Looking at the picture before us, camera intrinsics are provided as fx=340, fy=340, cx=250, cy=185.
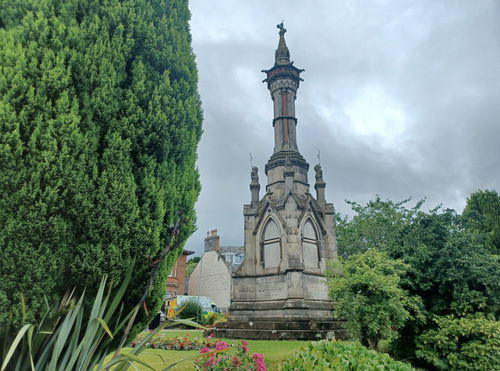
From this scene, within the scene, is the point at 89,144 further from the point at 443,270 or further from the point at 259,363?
the point at 443,270

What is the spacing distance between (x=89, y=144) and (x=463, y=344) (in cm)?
1197

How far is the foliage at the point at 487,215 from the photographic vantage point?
84.9 feet

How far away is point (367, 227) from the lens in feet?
90.9

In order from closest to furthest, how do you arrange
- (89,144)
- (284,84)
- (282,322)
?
(89,144), (282,322), (284,84)

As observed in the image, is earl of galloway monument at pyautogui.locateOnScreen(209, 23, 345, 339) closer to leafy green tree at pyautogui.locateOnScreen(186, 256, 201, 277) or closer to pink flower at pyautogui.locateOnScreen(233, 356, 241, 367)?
pink flower at pyautogui.locateOnScreen(233, 356, 241, 367)

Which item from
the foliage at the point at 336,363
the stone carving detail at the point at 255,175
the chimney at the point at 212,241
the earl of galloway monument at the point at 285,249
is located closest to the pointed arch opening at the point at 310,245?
the earl of galloway monument at the point at 285,249

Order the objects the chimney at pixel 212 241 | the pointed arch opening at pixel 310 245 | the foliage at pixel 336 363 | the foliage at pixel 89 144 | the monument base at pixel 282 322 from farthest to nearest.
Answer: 1. the chimney at pixel 212 241
2. the pointed arch opening at pixel 310 245
3. the monument base at pixel 282 322
4. the foliage at pixel 336 363
5. the foliage at pixel 89 144

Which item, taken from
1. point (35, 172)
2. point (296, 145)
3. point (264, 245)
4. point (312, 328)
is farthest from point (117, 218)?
point (296, 145)

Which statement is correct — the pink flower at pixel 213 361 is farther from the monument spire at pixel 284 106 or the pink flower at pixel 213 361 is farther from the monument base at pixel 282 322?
the monument spire at pixel 284 106

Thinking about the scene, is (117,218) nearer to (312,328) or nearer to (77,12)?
(77,12)

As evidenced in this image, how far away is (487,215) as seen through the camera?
2897 cm

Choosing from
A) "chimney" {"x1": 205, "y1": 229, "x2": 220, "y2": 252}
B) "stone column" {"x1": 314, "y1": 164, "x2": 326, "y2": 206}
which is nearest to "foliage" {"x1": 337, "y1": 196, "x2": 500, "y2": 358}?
"stone column" {"x1": 314, "y1": 164, "x2": 326, "y2": 206}

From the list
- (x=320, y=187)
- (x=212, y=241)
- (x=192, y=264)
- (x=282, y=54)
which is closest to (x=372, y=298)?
(x=320, y=187)

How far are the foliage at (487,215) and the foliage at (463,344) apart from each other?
15792 millimetres
